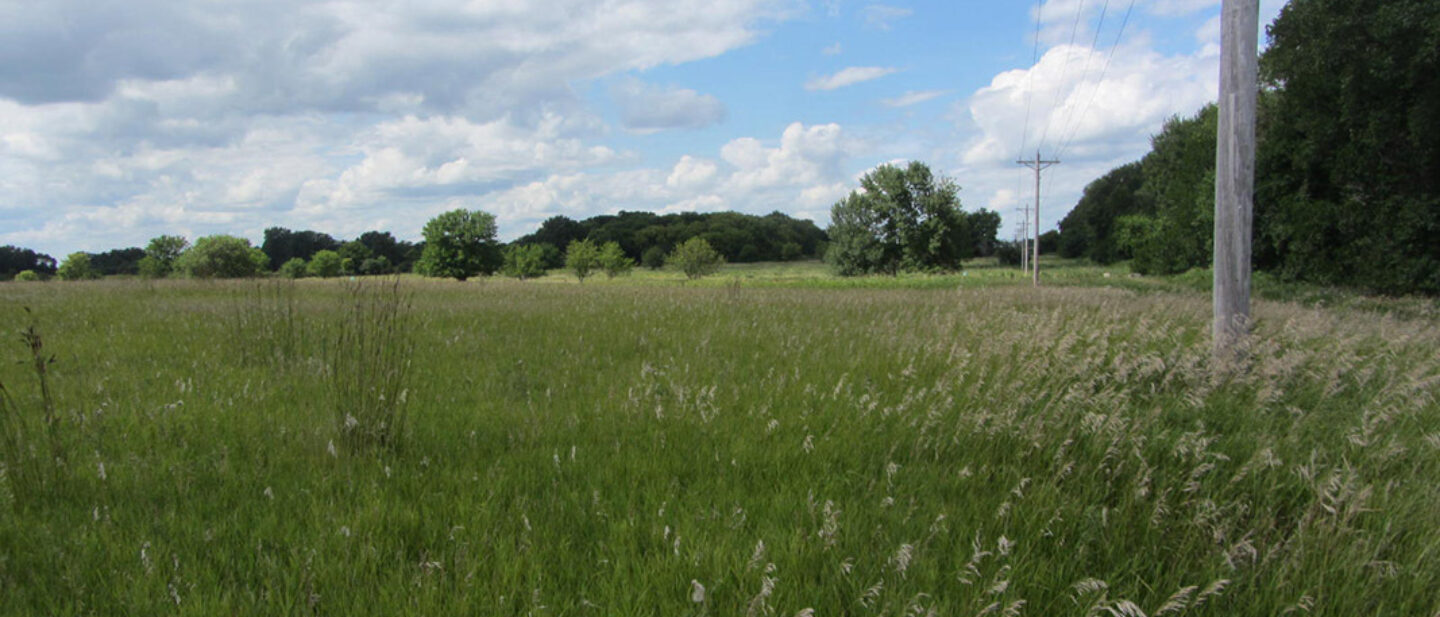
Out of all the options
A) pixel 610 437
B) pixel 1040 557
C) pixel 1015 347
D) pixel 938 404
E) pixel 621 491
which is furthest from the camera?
pixel 1015 347

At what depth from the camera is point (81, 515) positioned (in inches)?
113

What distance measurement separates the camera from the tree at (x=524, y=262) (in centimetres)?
8456

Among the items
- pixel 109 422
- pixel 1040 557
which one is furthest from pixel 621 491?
pixel 109 422

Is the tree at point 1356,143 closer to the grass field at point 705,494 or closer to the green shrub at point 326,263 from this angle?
the grass field at point 705,494

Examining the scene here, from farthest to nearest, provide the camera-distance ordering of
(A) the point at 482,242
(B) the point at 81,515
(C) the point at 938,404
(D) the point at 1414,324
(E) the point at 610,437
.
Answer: (A) the point at 482,242
(D) the point at 1414,324
(C) the point at 938,404
(E) the point at 610,437
(B) the point at 81,515

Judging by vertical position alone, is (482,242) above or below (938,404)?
above

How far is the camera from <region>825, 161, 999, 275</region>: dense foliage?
61812 mm

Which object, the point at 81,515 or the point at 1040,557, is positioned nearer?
the point at 1040,557

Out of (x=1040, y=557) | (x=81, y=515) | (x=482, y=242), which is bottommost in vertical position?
(x=1040, y=557)

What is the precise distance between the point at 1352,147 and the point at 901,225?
41.0 m

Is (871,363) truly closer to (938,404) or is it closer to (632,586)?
(938,404)

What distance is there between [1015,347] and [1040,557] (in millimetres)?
4954

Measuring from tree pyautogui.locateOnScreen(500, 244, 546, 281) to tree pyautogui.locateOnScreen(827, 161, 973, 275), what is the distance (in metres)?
41.3

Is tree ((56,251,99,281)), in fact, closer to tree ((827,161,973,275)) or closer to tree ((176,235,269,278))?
tree ((176,235,269,278))
